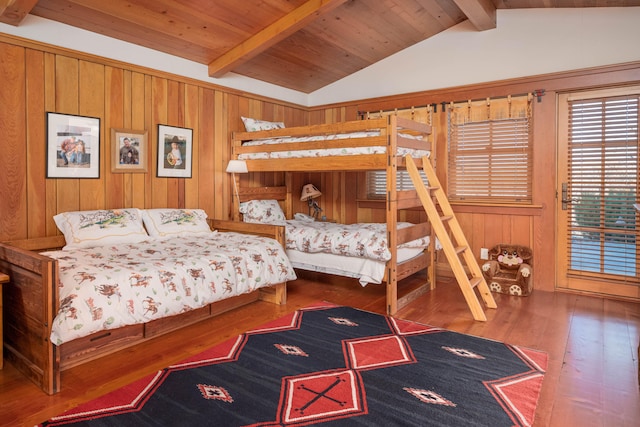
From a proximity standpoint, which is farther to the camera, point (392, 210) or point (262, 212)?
point (262, 212)

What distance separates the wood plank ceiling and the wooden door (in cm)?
89

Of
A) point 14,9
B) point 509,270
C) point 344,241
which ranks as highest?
point 14,9

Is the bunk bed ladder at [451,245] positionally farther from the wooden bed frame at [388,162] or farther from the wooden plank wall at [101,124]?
the wooden plank wall at [101,124]

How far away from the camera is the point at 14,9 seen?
8.59ft

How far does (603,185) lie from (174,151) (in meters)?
4.07

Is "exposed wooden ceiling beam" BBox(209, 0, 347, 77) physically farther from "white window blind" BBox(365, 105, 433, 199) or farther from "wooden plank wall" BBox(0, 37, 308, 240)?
"white window blind" BBox(365, 105, 433, 199)

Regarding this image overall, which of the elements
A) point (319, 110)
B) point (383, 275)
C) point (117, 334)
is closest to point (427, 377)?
point (383, 275)

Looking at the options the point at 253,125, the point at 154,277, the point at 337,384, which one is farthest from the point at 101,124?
the point at 337,384

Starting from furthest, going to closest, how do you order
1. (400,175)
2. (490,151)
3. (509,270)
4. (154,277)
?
1. (400,175)
2. (490,151)
3. (509,270)
4. (154,277)

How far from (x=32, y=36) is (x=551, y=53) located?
4.45 m

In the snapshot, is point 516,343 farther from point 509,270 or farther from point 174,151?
point 174,151

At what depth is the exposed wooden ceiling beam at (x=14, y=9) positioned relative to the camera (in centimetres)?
257

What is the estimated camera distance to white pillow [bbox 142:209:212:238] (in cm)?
346

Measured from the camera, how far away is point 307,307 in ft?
11.2
